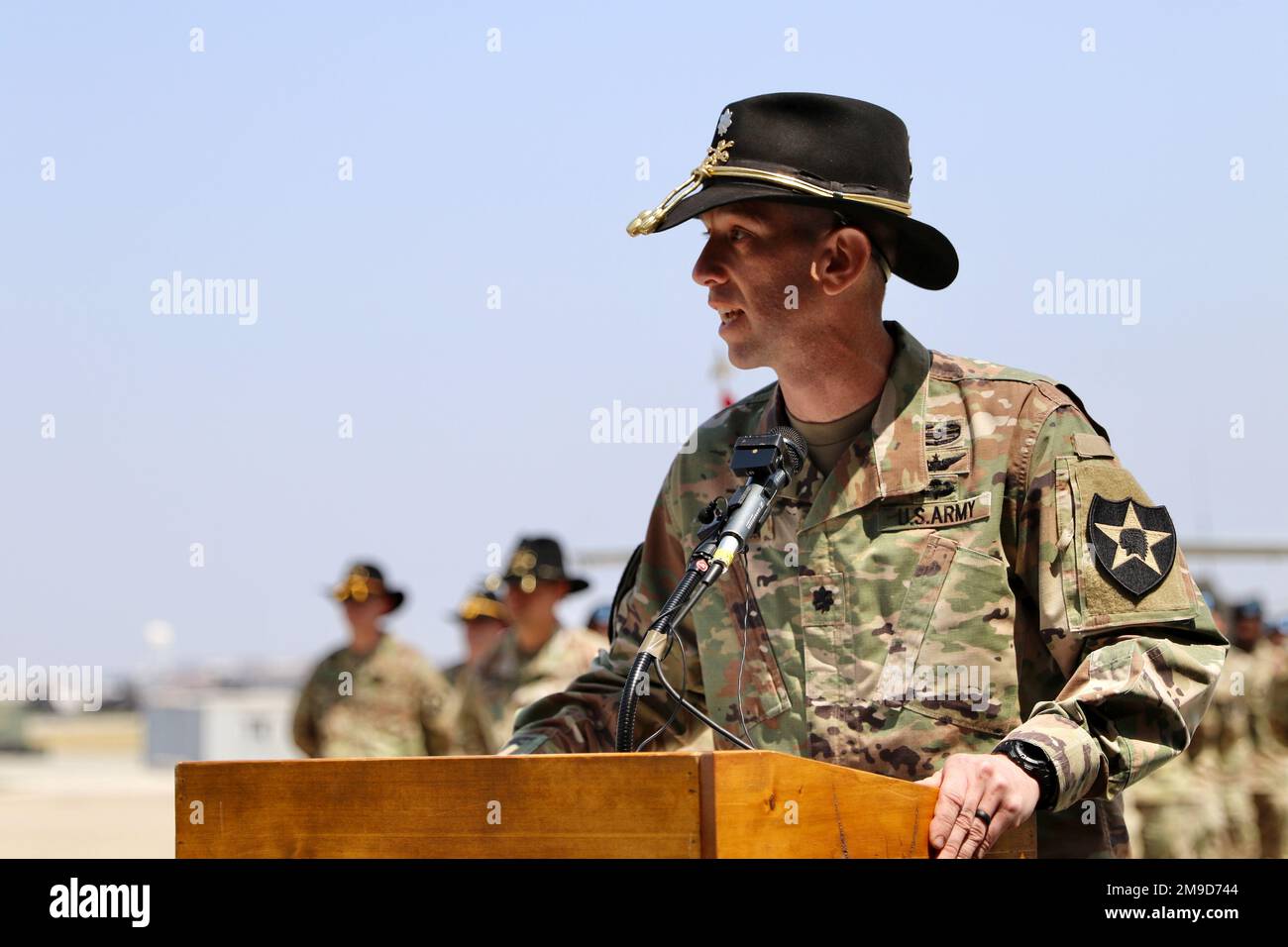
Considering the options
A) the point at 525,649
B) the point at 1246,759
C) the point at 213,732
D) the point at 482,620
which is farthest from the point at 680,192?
the point at 213,732

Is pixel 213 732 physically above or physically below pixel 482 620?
below

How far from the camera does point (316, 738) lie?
12.8m

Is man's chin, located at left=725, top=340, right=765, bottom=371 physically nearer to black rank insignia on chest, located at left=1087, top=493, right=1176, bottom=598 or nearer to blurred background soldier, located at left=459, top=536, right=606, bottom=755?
black rank insignia on chest, located at left=1087, top=493, right=1176, bottom=598

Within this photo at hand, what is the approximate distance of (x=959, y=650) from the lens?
138 inches

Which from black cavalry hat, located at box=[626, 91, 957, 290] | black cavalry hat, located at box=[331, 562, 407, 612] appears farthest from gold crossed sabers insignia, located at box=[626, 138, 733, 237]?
black cavalry hat, located at box=[331, 562, 407, 612]

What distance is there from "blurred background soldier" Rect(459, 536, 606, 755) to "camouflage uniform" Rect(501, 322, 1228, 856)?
8.00 metres

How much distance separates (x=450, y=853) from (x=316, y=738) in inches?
412

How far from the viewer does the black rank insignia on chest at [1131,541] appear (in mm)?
3303

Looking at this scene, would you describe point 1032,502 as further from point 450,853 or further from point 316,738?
point 316,738

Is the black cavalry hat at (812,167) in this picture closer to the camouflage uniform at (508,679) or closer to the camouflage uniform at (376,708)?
the camouflage uniform at (508,679)

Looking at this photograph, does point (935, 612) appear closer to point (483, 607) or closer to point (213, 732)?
point (483, 607)

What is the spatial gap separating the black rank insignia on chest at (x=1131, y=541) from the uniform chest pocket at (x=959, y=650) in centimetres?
24

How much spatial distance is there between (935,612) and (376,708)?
9631mm

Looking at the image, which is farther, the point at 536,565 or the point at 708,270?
the point at 536,565
